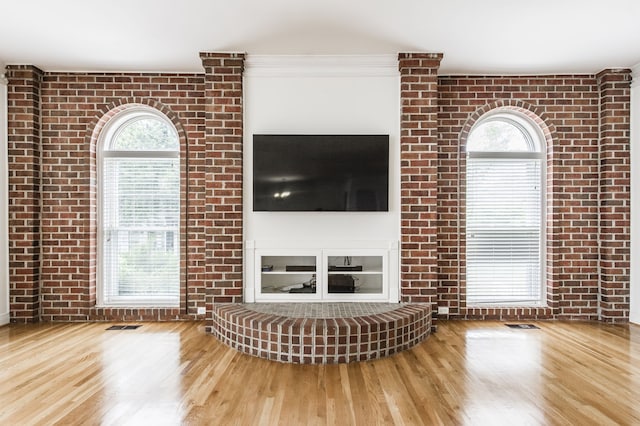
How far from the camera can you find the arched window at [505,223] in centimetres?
417

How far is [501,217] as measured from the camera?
418 cm

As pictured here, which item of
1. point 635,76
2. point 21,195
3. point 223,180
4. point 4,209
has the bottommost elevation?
point 4,209

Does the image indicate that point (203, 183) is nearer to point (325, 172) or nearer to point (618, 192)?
point (325, 172)

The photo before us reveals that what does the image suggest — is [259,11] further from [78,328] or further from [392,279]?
[78,328]

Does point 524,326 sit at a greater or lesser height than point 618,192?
lesser

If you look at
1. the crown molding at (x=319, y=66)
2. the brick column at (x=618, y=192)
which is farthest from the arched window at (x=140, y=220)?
the brick column at (x=618, y=192)

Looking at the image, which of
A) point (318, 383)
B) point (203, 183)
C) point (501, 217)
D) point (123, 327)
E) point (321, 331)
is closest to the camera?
point (318, 383)

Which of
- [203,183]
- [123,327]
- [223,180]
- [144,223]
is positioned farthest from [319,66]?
[123,327]

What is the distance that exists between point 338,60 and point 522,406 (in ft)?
10.8

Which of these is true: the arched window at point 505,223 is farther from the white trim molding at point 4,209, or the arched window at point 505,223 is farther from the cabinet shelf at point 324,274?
the white trim molding at point 4,209

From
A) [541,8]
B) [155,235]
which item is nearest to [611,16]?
[541,8]

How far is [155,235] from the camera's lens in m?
4.15

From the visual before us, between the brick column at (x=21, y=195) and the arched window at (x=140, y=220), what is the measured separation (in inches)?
26.0

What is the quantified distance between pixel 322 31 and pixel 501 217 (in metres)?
2.83
